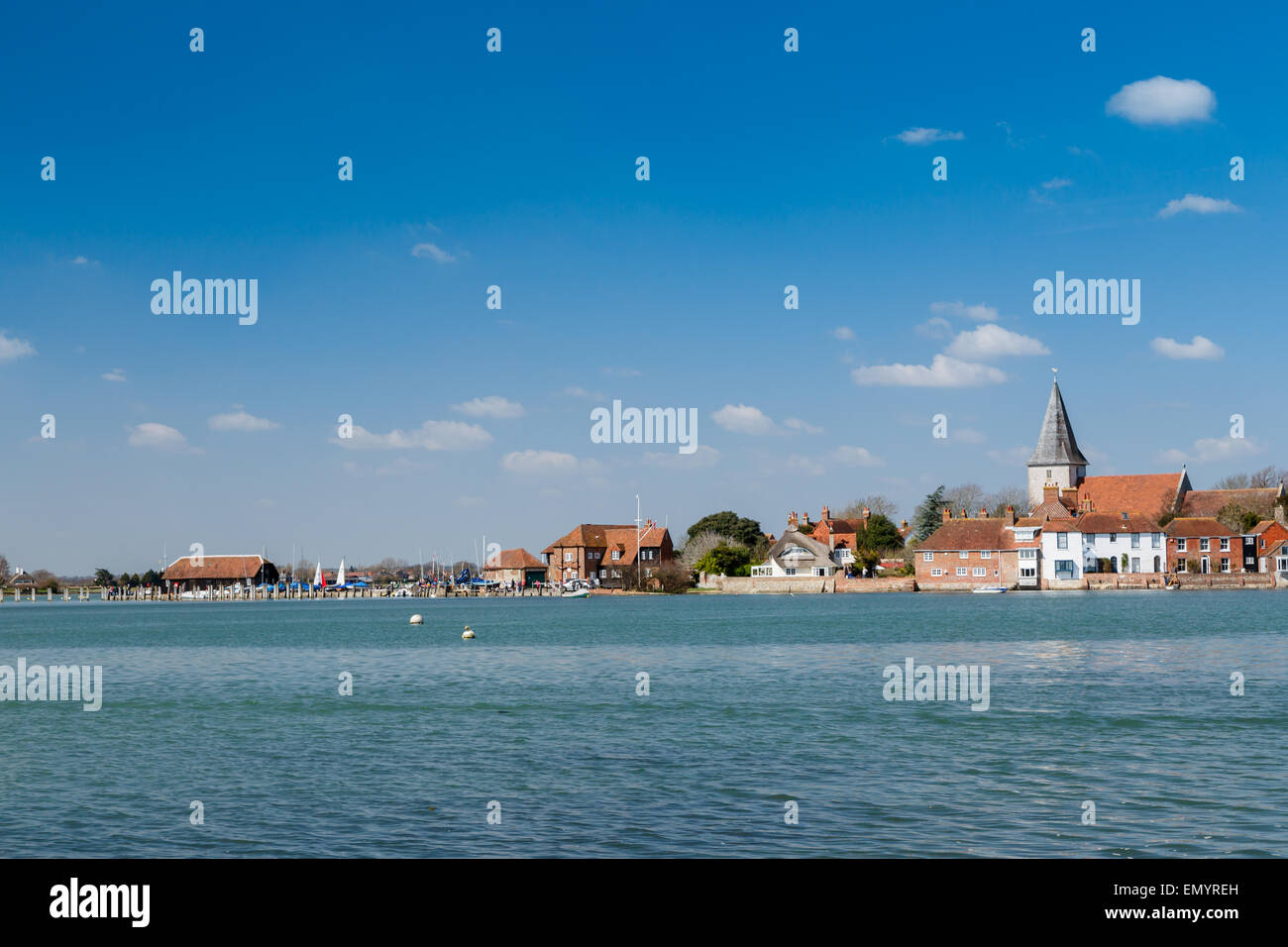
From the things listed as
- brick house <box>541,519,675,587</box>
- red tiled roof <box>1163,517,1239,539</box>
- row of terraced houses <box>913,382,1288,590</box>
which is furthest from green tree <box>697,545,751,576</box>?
red tiled roof <box>1163,517,1239,539</box>

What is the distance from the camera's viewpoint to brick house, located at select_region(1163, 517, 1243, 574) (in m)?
105

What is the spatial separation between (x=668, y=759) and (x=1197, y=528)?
101686mm

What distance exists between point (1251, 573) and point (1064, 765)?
101 metres

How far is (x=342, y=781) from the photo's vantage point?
16969mm

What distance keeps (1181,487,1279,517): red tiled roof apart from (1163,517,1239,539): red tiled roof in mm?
10499

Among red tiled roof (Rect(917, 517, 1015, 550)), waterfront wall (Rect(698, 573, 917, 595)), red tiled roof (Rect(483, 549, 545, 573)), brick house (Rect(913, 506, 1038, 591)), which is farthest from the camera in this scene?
red tiled roof (Rect(483, 549, 545, 573))

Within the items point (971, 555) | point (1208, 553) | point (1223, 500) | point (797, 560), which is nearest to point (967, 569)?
point (971, 555)

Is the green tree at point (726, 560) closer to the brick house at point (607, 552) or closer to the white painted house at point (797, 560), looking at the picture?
the white painted house at point (797, 560)

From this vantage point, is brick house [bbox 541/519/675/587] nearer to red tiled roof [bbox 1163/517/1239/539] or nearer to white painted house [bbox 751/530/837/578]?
white painted house [bbox 751/530/837/578]

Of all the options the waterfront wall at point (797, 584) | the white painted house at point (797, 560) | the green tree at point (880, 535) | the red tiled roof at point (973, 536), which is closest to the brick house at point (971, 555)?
the red tiled roof at point (973, 536)

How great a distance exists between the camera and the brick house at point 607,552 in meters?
150

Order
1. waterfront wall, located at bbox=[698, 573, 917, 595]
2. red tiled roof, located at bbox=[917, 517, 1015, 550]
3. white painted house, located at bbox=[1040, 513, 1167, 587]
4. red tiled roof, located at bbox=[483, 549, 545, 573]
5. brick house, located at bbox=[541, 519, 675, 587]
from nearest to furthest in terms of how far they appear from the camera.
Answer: white painted house, located at bbox=[1040, 513, 1167, 587] < red tiled roof, located at bbox=[917, 517, 1015, 550] < waterfront wall, located at bbox=[698, 573, 917, 595] < brick house, located at bbox=[541, 519, 675, 587] < red tiled roof, located at bbox=[483, 549, 545, 573]
